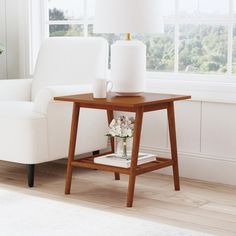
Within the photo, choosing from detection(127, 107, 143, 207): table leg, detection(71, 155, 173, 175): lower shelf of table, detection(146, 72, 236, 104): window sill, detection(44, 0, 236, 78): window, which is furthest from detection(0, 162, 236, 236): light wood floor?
detection(44, 0, 236, 78): window

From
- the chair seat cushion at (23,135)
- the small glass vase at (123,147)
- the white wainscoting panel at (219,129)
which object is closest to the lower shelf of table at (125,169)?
the small glass vase at (123,147)

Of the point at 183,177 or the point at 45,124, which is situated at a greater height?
the point at 45,124

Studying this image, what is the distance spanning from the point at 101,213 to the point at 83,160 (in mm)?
548

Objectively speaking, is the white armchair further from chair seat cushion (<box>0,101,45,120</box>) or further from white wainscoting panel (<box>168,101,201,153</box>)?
white wainscoting panel (<box>168,101,201,153</box>)

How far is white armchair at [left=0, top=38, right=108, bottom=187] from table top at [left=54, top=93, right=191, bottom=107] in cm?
18

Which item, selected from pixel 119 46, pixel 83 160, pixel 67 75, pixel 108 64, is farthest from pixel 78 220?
pixel 108 64

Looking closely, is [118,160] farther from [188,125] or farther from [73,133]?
[188,125]

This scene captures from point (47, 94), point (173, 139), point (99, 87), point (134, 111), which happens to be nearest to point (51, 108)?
point (47, 94)

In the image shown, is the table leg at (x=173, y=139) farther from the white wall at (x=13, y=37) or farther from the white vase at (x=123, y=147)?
the white wall at (x=13, y=37)

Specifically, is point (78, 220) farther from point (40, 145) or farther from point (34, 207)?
point (40, 145)

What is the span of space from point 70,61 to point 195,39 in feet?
2.88

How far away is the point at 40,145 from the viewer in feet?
11.8

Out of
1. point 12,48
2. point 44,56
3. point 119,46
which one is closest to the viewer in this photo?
point 119,46

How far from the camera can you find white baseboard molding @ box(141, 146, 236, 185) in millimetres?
3711
